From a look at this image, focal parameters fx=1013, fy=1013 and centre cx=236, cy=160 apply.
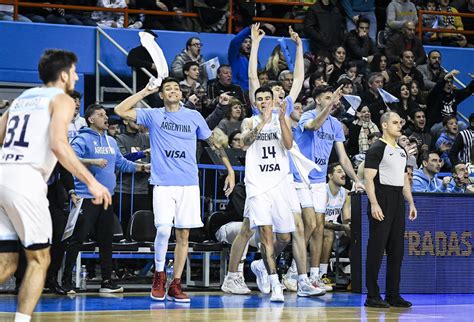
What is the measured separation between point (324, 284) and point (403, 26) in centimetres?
819

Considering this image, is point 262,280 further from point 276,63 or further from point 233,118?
point 276,63

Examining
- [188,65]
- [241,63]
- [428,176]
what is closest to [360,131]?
[428,176]

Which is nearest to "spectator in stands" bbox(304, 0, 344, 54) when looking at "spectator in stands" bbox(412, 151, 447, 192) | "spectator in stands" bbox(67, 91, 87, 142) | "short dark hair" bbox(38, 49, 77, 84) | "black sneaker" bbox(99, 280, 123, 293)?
"spectator in stands" bbox(412, 151, 447, 192)

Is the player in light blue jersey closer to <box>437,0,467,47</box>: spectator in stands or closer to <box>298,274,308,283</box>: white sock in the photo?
<box>298,274,308,283</box>: white sock

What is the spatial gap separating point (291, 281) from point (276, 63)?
5255 mm

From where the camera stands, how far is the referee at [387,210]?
39.3 feet

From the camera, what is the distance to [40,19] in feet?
58.7

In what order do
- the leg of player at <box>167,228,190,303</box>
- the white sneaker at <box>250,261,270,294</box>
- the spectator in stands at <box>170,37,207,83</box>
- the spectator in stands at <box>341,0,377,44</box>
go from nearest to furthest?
the leg of player at <box>167,228,190,303</box>, the white sneaker at <box>250,261,270,294</box>, the spectator in stands at <box>170,37,207,83</box>, the spectator in stands at <box>341,0,377,44</box>

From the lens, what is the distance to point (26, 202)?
7.75 metres

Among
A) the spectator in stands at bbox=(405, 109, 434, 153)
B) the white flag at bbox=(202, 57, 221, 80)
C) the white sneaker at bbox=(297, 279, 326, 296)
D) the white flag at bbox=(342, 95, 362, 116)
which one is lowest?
the white sneaker at bbox=(297, 279, 326, 296)

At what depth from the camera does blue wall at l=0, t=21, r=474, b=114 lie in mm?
17281

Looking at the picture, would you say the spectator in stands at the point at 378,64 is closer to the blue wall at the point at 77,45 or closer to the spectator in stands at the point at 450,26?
the blue wall at the point at 77,45

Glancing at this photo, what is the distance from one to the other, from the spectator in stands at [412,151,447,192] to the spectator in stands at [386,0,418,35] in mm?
5841

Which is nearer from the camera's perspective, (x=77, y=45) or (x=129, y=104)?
(x=129, y=104)
